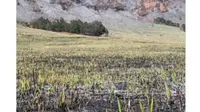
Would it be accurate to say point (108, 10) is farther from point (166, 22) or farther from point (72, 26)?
point (166, 22)

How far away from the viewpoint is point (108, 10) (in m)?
2.54

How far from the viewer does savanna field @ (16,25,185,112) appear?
2.43m

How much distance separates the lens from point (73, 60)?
8.16 feet

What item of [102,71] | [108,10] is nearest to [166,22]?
[108,10]

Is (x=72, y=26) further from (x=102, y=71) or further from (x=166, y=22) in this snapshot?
(x=166, y=22)

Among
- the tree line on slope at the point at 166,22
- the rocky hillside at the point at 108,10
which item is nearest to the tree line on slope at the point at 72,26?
the rocky hillside at the point at 108,10

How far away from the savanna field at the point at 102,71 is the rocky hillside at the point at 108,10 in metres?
0.08

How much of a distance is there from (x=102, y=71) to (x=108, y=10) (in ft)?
1.23

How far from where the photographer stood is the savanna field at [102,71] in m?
2.43

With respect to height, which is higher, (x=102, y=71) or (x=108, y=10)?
(x=108, y=10)

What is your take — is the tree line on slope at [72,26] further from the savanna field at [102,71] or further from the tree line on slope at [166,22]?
the tree line on slope at [166,22]
